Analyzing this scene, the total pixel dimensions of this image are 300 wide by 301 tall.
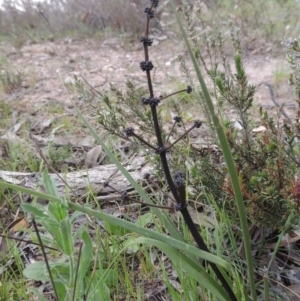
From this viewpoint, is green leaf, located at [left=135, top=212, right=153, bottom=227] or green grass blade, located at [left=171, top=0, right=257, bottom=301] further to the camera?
green leaf, located at [left=135, top=212, right=153, bottom=227]

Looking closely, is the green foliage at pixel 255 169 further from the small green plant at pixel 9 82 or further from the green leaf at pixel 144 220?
the small green plant at pixel 9 82

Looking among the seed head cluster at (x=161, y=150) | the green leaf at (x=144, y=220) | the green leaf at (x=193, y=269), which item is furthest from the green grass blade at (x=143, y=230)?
the green leaf at (x=144, y=220)

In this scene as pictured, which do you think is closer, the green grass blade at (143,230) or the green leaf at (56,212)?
the green grass blade at (143,230)

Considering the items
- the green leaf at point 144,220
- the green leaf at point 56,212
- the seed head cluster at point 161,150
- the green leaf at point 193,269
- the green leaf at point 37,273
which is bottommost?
the green leaf at point 144,220

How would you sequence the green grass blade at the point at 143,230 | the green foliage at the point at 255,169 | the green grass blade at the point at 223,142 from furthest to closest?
the green foliage at the point at 255,169, the green grass blade at the point at 143,230, the green grass blade at the point at 223,142

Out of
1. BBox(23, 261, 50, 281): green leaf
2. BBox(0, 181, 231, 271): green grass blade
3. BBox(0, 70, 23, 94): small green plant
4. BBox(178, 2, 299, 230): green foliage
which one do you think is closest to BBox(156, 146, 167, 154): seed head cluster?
BBox(0, 181, 231, 271): green grass blade

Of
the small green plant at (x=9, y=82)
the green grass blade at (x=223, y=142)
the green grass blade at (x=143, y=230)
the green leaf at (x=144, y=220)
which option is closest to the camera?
the green grass blade at (x=223, y=142)

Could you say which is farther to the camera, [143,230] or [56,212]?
[56,212]

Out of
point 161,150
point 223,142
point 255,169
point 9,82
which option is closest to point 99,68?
point 9,82

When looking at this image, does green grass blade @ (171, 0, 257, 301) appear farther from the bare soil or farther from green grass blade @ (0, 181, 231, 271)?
the bare soil

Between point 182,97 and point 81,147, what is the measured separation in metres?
1.08

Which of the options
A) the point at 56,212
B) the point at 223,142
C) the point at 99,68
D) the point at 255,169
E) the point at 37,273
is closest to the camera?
the point at 223,142

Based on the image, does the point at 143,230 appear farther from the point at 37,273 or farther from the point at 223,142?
the point at 37,273

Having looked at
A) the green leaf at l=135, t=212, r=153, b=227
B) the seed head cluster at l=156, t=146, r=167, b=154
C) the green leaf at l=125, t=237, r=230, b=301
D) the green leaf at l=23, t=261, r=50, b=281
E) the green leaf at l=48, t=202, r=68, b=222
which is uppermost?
A: the seed head cluster at l=156, t=146, r=167, b=154
